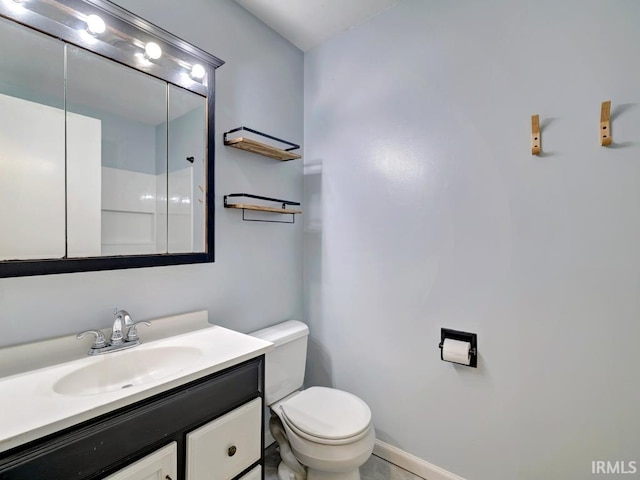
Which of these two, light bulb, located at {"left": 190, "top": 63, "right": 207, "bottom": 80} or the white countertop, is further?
light bulb, located at {"left": 190, "top": 63, "right": 207, "bottom": 80}

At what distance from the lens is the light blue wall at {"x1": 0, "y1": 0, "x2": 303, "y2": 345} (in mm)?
1083

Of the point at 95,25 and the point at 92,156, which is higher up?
the point at 95,25

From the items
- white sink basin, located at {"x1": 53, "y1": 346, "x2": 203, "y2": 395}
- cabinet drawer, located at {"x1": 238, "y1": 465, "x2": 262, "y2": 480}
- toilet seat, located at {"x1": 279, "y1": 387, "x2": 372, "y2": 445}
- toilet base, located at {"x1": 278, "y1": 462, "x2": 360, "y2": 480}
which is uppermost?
white sink basin, located at {"x1": 53, "y1": 346, "x2": 203, "y2": 395}

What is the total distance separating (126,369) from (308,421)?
80cm

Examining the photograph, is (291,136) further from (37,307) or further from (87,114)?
(37,307)

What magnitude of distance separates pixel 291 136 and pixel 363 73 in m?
0.58

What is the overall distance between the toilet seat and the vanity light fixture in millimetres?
1658

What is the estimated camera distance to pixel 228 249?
64.6 inches

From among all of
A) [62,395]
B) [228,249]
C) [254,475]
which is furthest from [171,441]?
[228,249]

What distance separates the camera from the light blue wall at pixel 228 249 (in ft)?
3.55

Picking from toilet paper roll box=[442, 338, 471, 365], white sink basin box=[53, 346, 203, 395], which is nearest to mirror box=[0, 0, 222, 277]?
white sink basin box=[53, 346, 203, 395]

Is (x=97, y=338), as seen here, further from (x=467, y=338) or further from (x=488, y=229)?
(x=488, y=229)

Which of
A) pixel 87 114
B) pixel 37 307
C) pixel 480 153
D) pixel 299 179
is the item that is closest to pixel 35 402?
pixel 37 307

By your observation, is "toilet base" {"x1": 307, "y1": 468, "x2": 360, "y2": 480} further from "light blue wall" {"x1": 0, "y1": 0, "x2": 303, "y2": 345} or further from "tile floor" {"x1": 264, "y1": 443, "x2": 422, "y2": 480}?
"light blue wall" {"x1": 0, "y1": 0, "x2": 303, "y2": 345}
